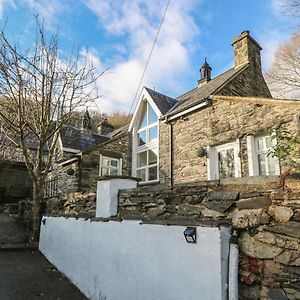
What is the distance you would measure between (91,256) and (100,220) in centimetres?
80

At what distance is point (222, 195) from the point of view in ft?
11.5

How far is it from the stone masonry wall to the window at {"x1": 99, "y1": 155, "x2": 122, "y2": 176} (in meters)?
10.5

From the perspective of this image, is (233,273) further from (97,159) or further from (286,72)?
(286,72)

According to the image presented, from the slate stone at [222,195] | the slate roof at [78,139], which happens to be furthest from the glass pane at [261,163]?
the slate roof at [78,139]

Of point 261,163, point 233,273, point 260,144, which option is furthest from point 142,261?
point 260,144

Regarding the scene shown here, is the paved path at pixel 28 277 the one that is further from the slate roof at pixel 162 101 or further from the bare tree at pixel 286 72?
the bare tree at pixel 286 72

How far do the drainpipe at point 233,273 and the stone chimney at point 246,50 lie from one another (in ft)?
38.5

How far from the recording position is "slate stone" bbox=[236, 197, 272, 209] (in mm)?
3115

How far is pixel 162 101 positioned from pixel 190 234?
10767 mm

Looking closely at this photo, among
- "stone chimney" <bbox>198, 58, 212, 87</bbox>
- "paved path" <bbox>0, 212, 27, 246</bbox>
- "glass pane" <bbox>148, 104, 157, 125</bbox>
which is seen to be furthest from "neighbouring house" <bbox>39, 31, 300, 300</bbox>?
"stone chimney" <bbox>198, 58, 212, 87</bbox>

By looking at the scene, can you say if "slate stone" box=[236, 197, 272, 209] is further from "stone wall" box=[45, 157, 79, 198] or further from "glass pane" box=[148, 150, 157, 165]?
"stone wall" box=[45, 157, 79, 198]

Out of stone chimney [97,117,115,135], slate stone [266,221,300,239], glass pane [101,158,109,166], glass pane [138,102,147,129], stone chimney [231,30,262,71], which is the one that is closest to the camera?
slate stone [266,221,300,239]

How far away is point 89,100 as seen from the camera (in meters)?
11.2

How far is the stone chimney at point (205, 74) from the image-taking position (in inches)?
624
